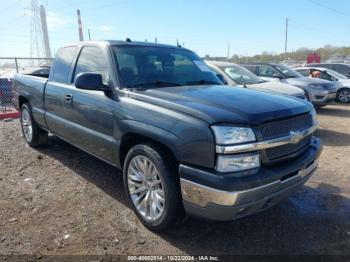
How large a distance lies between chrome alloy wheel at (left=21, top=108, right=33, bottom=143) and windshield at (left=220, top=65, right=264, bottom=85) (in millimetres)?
4706

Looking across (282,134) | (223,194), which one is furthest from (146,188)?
(282,134)

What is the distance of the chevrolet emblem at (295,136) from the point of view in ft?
9.95

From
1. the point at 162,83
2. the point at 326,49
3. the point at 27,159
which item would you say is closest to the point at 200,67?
the point at 162,83

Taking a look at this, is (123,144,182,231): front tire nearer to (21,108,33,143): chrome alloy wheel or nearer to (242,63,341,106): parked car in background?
(21,108,33,143): chrome alloy wheel

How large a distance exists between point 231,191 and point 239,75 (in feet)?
20.8

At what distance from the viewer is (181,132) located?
2848 millimetres

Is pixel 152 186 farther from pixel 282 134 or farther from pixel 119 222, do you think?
pixel 282 134

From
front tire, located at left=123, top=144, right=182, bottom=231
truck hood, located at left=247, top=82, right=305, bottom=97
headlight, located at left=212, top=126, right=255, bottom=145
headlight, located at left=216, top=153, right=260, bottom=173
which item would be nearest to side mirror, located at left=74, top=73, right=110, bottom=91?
front tire, located at left=123, top=144, right=182, bottom=231

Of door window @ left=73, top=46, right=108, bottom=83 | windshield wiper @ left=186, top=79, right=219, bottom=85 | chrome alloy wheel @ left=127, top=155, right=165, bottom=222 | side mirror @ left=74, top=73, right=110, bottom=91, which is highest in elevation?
door window @ left=73, top=46, right=108, bottom=83

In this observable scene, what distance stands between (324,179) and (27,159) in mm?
4844

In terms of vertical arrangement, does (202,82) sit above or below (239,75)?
above

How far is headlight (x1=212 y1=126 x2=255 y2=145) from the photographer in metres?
2.66

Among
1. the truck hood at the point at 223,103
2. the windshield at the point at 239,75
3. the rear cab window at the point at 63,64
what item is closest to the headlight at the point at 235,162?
the truck hood at the point at 223,103

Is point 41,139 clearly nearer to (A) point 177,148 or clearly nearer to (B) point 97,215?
(B) point 97,215
